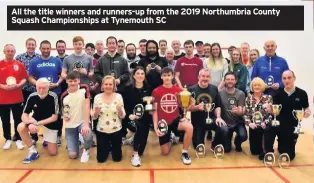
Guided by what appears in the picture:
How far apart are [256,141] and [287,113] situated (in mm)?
415

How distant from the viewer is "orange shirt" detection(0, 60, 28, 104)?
3568 mm

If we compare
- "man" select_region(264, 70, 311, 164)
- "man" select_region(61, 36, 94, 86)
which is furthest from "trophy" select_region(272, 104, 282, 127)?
"man" select_region(61, 36, 94, 86)

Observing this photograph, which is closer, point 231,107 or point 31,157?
point 31,157

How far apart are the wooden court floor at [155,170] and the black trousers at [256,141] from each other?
0.08 meters

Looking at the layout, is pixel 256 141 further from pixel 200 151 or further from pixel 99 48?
pixel 99 48

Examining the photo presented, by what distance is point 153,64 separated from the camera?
11.4 ft

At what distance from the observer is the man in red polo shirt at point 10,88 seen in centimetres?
355

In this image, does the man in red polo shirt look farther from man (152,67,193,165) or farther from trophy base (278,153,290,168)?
trophy base (278,153,290,168)

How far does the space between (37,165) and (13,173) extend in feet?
0.86

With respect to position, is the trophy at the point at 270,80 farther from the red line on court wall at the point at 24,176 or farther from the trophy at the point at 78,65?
the red line on court wall at the point at 24,176

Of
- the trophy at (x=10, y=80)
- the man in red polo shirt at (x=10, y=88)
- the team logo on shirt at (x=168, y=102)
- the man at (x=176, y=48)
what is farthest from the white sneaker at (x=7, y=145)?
the man at (x=176, y=48)

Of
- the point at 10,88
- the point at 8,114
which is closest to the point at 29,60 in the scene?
the point at 10,88

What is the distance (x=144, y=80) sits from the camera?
332 cm

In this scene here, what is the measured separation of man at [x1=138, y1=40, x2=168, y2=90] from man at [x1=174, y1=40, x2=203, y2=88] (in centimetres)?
26
